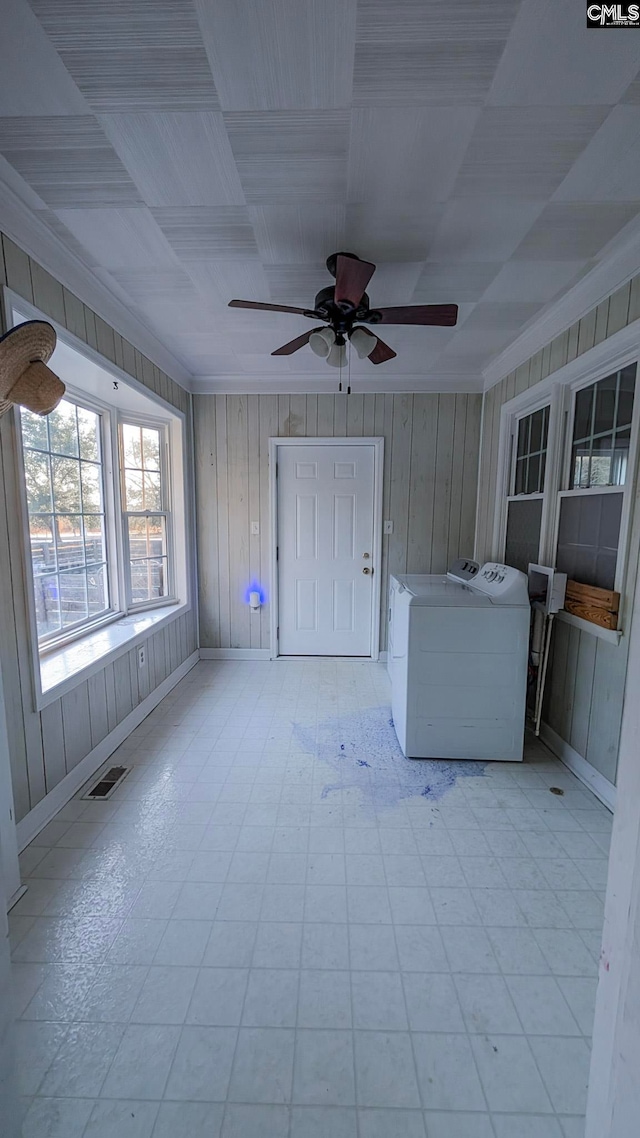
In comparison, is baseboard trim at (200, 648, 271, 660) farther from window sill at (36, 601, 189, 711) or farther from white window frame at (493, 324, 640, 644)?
white window frame at (493, 324, 640, 644)

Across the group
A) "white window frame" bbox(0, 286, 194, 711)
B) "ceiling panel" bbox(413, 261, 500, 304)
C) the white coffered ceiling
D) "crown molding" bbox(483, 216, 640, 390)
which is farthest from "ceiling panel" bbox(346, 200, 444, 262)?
"white window frame" bbox(0, 286, 194, 711)

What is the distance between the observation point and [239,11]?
1.03 metres

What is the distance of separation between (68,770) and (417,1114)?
1809 mm

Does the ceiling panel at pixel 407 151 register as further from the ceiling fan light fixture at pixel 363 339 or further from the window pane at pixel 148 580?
the window pane at pixel 148 580

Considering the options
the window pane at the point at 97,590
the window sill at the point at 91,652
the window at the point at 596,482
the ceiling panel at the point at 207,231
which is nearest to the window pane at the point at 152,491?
the window pane at the point at 97,590

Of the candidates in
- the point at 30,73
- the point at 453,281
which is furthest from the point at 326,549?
the point at 30,73

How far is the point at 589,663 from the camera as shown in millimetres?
2221

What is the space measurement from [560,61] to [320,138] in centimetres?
66

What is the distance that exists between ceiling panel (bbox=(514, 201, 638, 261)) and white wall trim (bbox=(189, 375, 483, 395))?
5.56ft

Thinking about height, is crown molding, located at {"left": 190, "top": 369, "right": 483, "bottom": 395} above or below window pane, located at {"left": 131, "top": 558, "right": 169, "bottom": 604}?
above

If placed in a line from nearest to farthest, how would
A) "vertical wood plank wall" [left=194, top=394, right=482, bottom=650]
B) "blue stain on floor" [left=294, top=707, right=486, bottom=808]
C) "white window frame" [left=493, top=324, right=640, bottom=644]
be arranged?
1. "white window frame" [left=493, top=324, right=640, bottom=644]
2. "blue stain on floor" [left=294, top=707, right=486, bottom=808]
3. "vertical wood plank wall" [left=194, top=394, right=482, bottom=650]

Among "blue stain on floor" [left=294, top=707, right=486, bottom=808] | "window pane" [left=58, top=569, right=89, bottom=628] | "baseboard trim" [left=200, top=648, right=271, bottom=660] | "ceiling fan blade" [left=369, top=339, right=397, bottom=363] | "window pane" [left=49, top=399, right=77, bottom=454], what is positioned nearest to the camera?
"blue stain on floor" [left=294, top=707, right=486, bottom=808]

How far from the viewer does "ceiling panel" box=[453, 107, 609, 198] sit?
1279mm

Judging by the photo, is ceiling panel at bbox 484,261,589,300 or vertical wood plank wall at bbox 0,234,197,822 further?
ceiling panel at bbox 484,261,589,300
